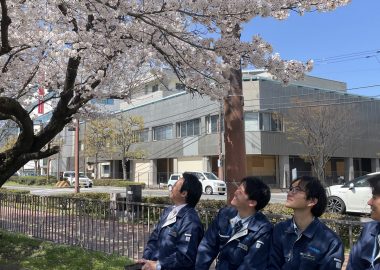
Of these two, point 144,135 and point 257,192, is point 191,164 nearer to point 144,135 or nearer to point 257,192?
point 144,135

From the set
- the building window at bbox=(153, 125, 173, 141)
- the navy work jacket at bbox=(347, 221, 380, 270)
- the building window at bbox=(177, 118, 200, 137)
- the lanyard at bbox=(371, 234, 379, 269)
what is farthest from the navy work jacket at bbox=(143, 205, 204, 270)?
the building window at bbox=(153, 125, 173, 141)

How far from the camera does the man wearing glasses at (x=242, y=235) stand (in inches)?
132

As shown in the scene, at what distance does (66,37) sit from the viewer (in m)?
6.94

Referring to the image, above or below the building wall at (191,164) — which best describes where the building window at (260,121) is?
above

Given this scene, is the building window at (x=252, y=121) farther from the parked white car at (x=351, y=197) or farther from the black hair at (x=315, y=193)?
the black hair at (x=315, y=193)

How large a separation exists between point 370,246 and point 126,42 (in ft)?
19.1

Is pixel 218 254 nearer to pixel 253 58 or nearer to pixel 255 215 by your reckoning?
pixel 255 215

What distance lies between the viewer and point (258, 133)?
3719cm

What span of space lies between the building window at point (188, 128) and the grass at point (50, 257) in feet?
112

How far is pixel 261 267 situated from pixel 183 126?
42.6 m

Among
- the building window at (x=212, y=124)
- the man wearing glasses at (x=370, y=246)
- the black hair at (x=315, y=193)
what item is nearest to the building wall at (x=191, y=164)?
the building window at (x=212, y=124)

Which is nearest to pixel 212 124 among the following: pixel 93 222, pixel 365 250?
pixel 93 222

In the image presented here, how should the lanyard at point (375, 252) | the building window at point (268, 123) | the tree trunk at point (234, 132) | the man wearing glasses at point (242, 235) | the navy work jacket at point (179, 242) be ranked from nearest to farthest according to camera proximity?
A: 1. the lanyard at point (375, 252)
2. the man wearing glasses at point (242, 235)
3. the navy work jacket at point (179, 242)
4. the tree trunk at point (234, 132)
5. the building window at point (268, 123)

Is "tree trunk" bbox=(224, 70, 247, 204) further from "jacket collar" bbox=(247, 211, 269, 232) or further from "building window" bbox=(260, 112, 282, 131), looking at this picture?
"building window" bbox=(260, 112, 282, 131)
